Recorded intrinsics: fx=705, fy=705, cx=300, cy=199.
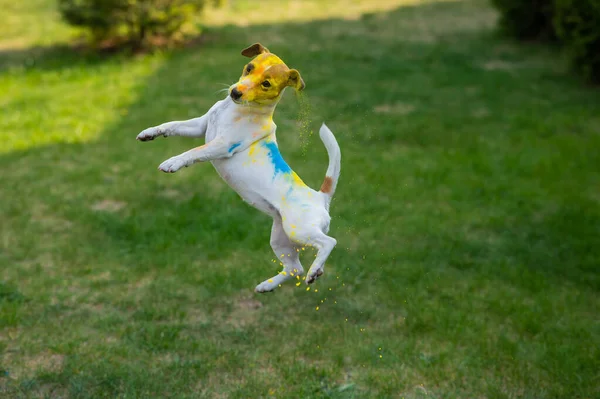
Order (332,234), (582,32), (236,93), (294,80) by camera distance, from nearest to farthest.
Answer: (236,93) < (294,80) < (332,234) < (582,32)

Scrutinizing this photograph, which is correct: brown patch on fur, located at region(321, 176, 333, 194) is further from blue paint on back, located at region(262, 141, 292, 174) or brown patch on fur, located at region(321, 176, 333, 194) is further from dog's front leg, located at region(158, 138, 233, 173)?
dog's front leg, located at region(158, 138, 233, 173)

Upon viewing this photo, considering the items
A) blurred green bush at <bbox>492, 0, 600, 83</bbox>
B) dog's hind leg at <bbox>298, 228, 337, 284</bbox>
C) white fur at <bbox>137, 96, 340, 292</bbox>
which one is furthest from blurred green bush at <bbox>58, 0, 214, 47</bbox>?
dog's hind leg at <bbox>298, 228, 337, 284</bbox>

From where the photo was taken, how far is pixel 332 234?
598 centimetres

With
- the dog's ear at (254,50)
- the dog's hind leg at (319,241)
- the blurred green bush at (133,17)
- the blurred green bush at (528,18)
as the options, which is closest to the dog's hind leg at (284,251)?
the dog's hind leg at (319,241)

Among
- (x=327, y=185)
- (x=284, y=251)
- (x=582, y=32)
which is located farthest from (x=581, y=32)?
(x=284, y=251)

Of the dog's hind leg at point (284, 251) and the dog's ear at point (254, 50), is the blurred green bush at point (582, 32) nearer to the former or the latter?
the dog's ear at point (254, 50)

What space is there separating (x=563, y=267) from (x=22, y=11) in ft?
40.6

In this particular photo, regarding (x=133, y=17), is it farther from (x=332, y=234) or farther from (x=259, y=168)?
(x=259, y=168)

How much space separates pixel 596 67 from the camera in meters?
9.99

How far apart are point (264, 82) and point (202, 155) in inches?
15.9

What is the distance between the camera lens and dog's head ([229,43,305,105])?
2.83 meters

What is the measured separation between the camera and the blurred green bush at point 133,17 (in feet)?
34.7

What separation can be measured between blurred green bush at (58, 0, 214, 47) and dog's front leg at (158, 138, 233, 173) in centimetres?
828

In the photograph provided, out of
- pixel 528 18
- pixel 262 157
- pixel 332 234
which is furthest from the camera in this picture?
pixel 528 18
